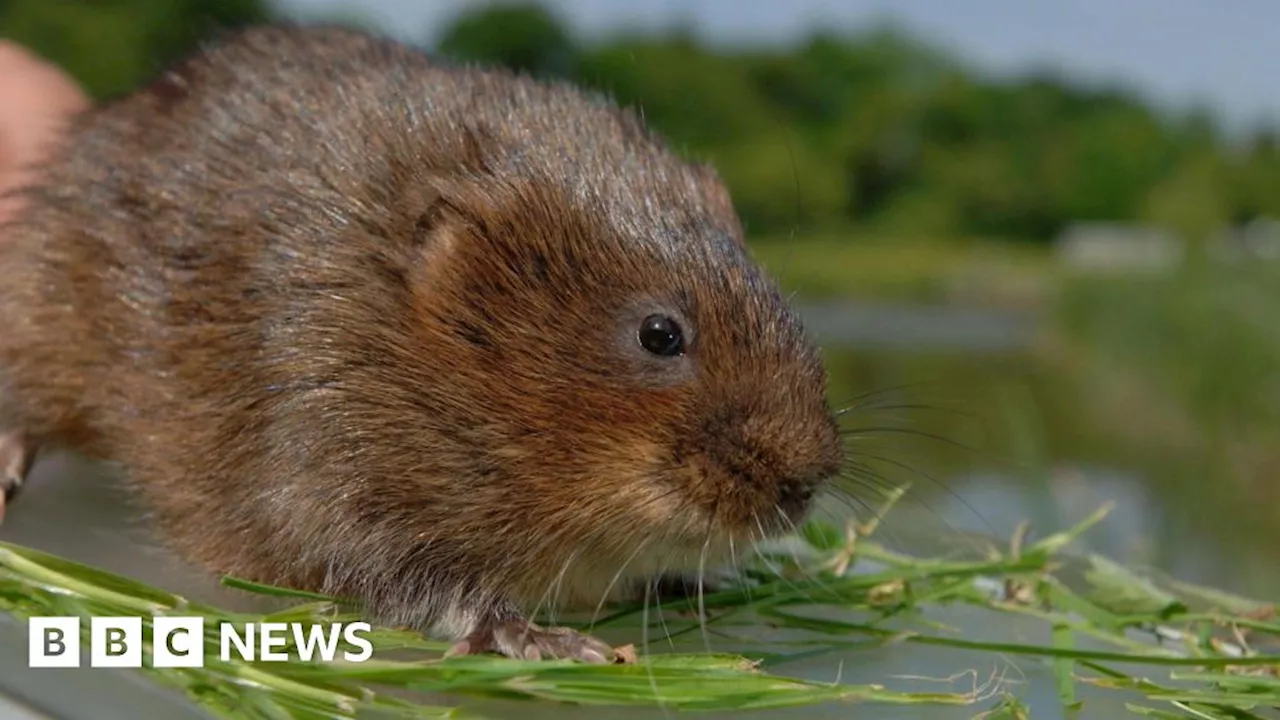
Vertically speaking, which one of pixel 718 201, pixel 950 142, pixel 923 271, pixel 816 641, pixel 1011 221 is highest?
pixel 950 142

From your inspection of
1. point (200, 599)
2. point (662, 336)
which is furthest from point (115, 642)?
point (662, 336)

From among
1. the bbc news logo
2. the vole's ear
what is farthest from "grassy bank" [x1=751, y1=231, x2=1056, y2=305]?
the bbc news logo

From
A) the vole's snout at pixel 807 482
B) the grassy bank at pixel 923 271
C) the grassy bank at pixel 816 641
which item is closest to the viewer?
the grassy bank at pixel 816 641

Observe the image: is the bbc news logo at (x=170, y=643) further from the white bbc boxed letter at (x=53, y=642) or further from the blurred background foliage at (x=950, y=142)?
the blurred background foliage at (x=950, y=142)

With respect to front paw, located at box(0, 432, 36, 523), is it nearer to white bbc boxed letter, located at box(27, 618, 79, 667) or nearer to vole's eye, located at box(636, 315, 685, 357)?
white bbc boxed letter, located at box(27, 618, 79, 667)

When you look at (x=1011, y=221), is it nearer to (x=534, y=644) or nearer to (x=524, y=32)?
(x=524, y=32)

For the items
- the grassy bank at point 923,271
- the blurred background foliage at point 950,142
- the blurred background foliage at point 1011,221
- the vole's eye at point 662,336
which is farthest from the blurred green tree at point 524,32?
the vole's eye at point 662,336
